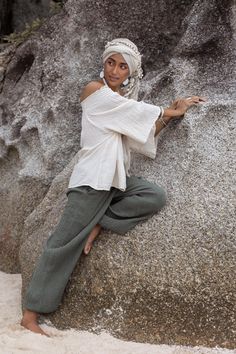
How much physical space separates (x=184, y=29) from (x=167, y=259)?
167 cm

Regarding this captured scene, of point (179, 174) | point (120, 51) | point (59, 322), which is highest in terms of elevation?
point (120, 51)

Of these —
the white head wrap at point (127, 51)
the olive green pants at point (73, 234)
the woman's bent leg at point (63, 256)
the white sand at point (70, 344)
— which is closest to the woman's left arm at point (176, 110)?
the white head wrap at point (127, 51)

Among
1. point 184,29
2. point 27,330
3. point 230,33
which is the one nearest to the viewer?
point 27,330

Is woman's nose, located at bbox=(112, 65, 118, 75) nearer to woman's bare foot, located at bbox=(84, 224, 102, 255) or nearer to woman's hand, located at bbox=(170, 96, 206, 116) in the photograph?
woman's hand, located at bbox=(170, 96, 206, 116)

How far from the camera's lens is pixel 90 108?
316cm

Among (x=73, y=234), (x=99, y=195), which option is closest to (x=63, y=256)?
(x=73, y=234)

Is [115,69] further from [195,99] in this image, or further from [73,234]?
[73,234]

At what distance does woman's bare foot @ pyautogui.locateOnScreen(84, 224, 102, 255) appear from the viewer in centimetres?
310

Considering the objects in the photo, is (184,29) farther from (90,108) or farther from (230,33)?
(90,108)

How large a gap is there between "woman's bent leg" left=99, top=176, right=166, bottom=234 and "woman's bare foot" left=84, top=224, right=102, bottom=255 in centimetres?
4

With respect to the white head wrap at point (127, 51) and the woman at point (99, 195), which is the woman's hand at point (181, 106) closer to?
the woman at point (99, 195)

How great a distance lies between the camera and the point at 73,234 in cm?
308

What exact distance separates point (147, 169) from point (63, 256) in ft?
2.16

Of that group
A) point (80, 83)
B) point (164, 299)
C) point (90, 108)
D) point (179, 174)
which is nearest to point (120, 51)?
point (90, 108)
